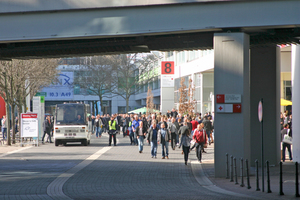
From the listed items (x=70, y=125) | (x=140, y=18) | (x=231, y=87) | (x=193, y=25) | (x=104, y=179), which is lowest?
(x=104, y=179)

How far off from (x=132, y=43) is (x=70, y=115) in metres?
14.1

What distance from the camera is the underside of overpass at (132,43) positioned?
14203mm

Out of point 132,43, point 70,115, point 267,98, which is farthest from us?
Result: point 70,115

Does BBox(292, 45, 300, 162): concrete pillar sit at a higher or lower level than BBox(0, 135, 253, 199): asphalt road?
higher

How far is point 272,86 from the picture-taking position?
16219 mm

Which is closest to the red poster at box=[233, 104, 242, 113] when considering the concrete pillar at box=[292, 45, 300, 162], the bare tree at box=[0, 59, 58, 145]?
the concrete pillar at box=[292, 45, 300, 162]

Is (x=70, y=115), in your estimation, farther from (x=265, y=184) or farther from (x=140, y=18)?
(x=265, y=184)

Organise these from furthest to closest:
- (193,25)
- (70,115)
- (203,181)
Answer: (70,115) → (193,25) → (203,181)

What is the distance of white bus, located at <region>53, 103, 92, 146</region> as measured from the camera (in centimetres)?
2745

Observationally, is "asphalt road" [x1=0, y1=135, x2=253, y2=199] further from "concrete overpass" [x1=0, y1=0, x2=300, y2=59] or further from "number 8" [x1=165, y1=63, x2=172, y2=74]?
"number 8" [x1=165, y1=63, x2=172, y2=74]

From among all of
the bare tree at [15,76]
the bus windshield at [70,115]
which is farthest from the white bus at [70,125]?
the bare tree at [15,76]

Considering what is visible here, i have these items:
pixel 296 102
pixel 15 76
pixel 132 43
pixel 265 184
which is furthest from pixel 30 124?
→ pixel 265 184

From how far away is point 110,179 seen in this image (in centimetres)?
1315

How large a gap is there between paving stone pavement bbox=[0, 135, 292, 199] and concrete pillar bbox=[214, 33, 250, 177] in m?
1.08
